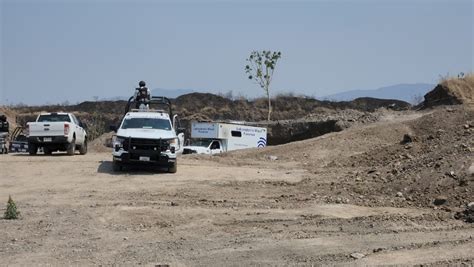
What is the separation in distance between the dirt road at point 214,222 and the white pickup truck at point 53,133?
246 inches

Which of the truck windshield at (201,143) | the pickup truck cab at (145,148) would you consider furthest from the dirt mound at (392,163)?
the truck windshield at (201,143)

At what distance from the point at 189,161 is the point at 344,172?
20.9ft

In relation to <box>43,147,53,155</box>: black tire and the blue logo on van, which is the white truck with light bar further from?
<box>43,147,53,155</box>: black tire

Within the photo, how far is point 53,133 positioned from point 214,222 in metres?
16.3

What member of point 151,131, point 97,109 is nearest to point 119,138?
point 151,131

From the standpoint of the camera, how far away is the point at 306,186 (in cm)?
1623

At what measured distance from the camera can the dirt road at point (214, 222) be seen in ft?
27.4

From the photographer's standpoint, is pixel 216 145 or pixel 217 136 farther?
pixel 216 145

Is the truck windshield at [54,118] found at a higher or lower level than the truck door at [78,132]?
higher

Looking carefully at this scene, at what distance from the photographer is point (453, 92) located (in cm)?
3800

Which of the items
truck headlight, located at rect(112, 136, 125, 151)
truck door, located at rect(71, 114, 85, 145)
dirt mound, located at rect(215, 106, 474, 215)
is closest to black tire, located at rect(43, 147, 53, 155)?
truck door, located at rect(71, 114, 85, 145)

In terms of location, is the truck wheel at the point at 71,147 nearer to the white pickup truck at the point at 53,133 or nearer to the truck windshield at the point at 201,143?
the white pickup truck at the point at 53,133

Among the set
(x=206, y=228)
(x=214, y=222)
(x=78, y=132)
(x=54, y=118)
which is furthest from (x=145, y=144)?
(x=78, y=132)

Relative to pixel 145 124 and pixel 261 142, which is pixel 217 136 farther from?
pixel 145 124
